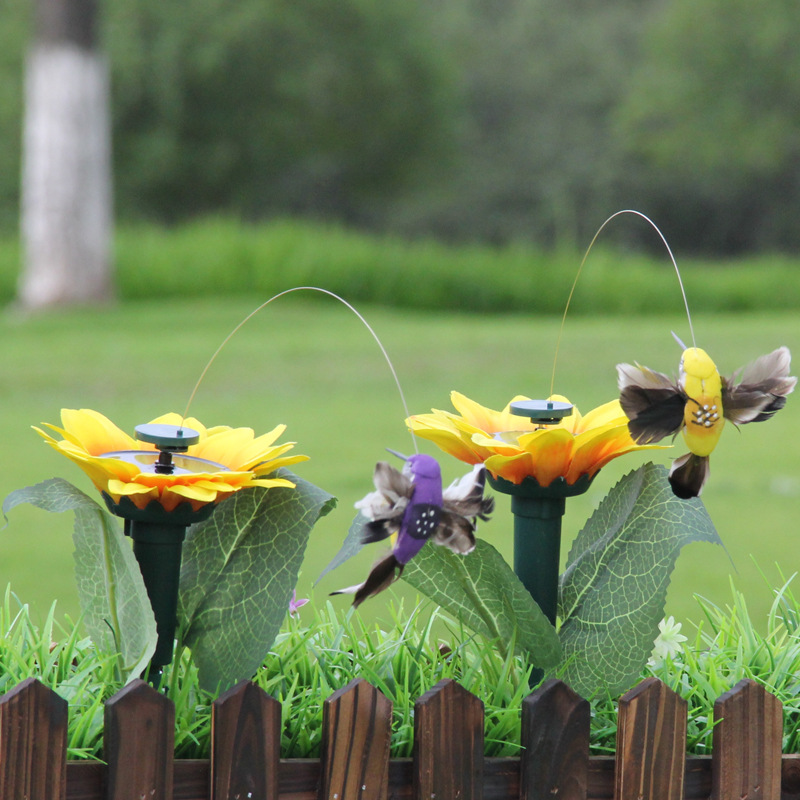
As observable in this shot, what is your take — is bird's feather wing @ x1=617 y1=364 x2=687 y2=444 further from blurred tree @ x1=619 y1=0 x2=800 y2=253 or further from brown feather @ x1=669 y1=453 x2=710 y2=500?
blurred tree @ x1=619 y1=0 x2=800 y2=253

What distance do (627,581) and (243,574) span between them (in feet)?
1.35

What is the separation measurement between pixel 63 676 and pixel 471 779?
0.45m

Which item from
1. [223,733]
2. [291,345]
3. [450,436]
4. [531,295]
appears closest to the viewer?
[223,733]

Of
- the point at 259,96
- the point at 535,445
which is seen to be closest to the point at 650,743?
the point at 535,445

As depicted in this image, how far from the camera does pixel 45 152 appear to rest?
776cm

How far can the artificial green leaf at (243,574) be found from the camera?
105 centimetres

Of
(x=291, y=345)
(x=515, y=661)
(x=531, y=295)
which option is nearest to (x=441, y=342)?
(x=291, y=345)

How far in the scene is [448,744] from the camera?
3.26 ft

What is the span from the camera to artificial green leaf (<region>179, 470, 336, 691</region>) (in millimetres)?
1052

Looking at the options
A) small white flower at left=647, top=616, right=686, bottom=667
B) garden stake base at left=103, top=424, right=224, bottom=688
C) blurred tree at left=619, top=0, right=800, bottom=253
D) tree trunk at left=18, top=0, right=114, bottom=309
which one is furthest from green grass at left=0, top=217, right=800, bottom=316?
garden stake base at left=103, top=424, right=224, bottom=688

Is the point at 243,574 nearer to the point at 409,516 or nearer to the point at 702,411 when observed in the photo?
the point at 409,516

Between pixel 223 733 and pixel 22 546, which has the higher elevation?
pixel 22 546

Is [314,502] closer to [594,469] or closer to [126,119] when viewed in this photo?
[594,469]

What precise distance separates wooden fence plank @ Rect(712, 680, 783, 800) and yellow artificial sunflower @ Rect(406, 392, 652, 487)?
10.7 inches
